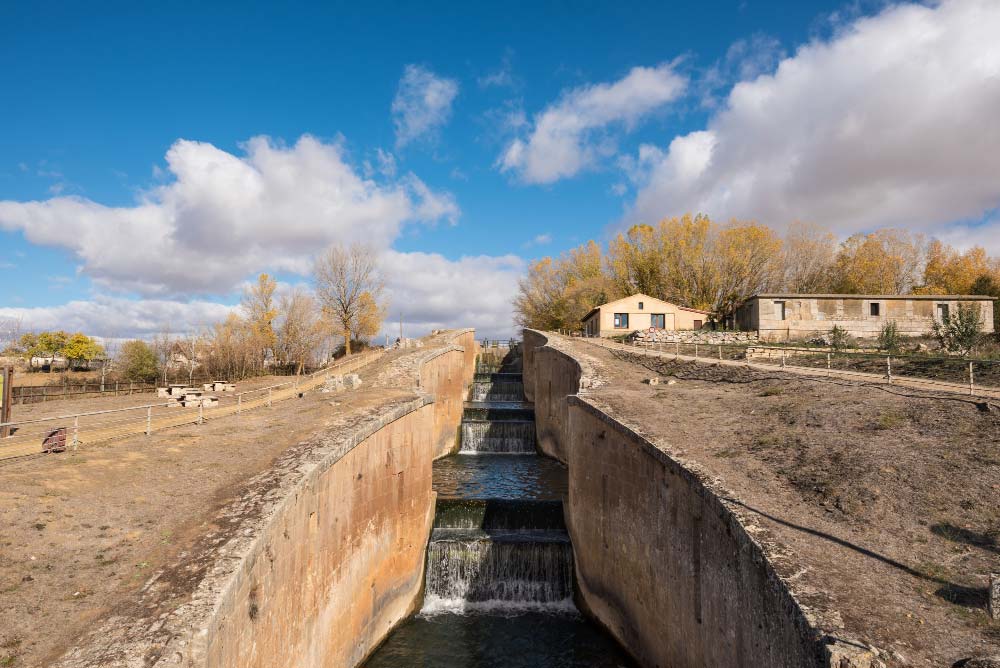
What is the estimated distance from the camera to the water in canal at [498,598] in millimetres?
11398

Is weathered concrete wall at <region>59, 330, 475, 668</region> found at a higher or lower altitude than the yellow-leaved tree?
lower

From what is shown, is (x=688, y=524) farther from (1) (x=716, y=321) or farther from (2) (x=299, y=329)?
(2) (x=299, y=329)

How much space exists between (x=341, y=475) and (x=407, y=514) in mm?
3831

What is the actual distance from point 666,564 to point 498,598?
607 cm

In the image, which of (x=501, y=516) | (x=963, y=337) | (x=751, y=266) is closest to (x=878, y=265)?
(x=751, y=266)

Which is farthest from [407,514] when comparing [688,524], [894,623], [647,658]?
[894,623]

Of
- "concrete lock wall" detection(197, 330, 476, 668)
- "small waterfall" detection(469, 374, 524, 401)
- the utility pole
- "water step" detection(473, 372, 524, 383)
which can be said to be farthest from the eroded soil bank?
"water step" detection(473, 372, 524, 383)

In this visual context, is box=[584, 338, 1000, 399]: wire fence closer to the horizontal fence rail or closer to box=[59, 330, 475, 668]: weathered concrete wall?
box=[59, 330, 475, 668]: weathered concrete wall

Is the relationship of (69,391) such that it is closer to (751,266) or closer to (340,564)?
(340,564)

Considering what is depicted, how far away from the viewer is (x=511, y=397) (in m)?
40.2

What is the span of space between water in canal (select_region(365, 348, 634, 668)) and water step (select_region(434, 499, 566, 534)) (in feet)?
0.10

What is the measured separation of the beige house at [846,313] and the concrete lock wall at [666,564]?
2047 centimetres

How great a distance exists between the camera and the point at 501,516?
15.7 metres

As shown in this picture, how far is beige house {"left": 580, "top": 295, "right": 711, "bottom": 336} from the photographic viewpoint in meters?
38.2
